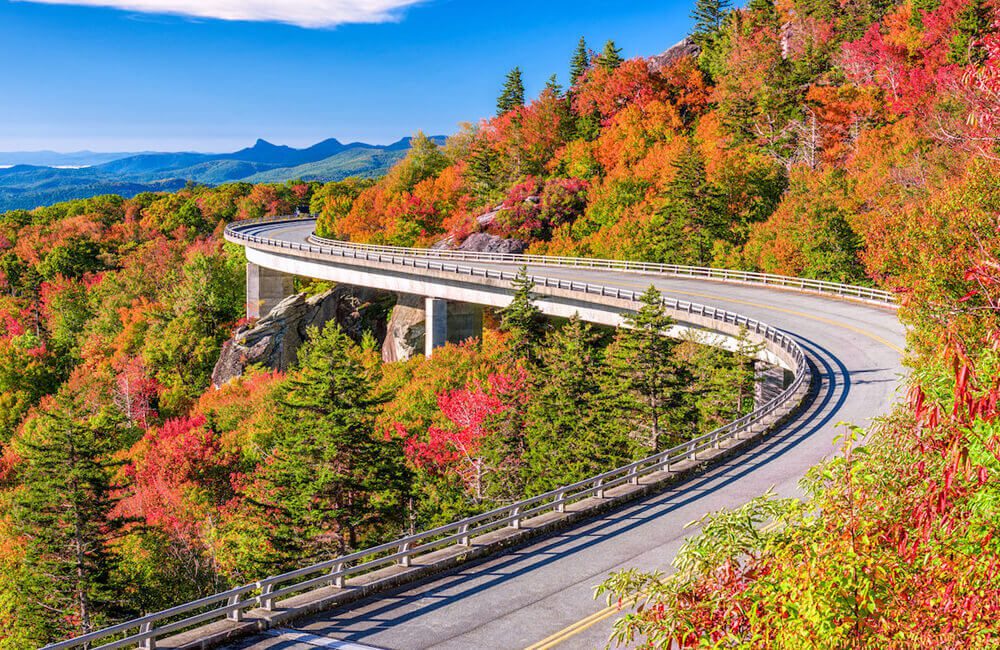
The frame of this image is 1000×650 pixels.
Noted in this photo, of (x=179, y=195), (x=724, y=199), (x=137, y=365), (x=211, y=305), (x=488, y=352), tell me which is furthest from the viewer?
(x=179, y=195)

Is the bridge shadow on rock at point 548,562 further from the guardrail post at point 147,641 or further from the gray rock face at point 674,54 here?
the gray rock face at point 674,54

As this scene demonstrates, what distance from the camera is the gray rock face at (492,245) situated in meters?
77.8

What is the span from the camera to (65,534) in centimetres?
2842

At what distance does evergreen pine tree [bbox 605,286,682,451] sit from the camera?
117 ft

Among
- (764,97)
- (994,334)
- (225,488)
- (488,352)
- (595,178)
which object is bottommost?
(225,488)

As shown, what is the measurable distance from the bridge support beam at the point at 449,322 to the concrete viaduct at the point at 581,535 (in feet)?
48.3

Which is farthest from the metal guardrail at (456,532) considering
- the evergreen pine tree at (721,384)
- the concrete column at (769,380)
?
the concrete column at (769,380)

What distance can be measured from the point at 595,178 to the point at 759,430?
60.0 meters

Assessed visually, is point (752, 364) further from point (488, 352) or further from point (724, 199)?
point (724, 199)

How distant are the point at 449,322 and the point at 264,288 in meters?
26.8

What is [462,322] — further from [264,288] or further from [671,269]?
[264,288]

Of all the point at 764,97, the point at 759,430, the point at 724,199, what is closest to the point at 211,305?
the point at 724,199

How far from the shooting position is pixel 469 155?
329 ft

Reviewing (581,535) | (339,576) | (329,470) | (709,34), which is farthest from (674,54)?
(339,576)
